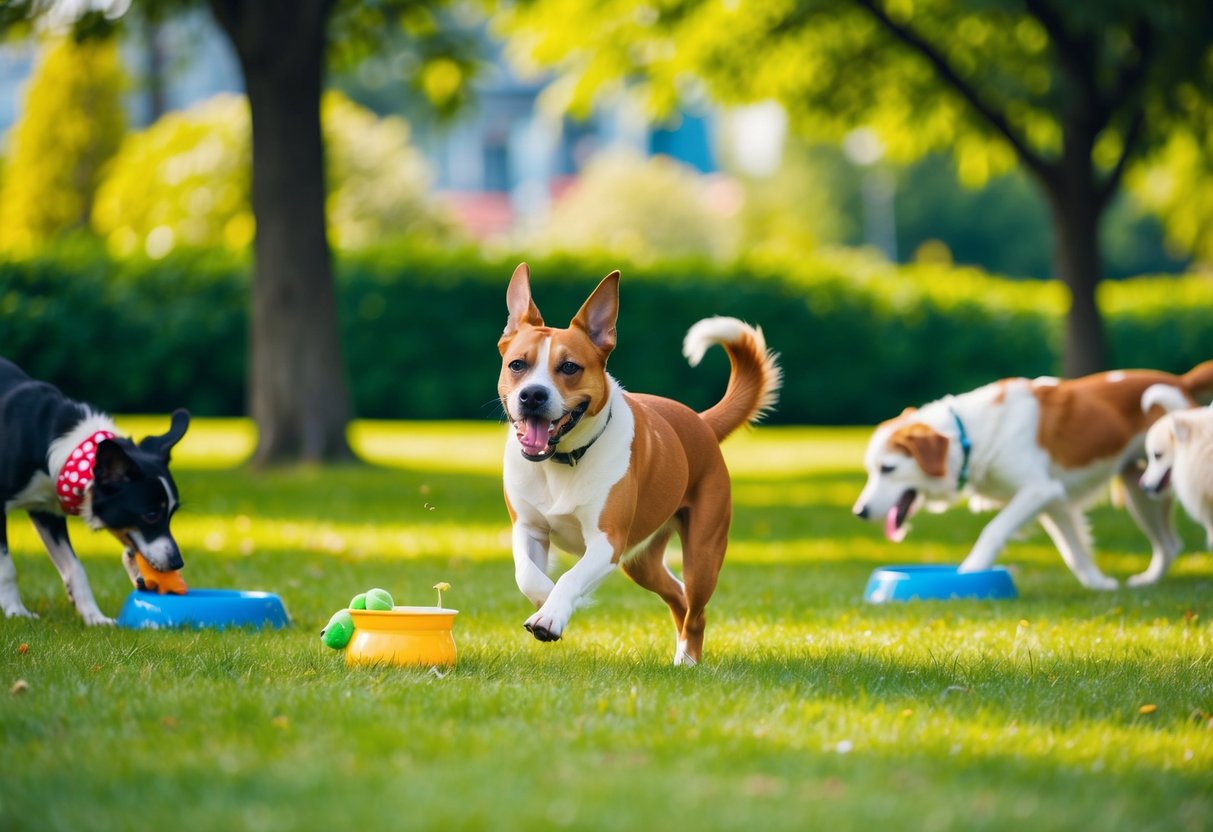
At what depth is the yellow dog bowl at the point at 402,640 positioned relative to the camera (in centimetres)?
542

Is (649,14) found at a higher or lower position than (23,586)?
higher

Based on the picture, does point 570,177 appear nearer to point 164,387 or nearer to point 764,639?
point 164,387

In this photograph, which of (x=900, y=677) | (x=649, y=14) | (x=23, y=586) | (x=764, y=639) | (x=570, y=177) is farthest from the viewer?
(x=570, y=177)

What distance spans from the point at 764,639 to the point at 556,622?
1922 millimetres

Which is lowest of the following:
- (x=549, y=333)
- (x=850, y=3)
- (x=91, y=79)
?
(x=549, y=333)

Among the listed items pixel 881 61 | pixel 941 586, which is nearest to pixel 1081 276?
pixel 881 61

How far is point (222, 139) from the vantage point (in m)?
34.4

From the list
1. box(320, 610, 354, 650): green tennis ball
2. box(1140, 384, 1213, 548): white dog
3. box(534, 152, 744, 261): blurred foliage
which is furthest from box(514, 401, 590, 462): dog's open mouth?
box(534, 152, 744, 261): blurred foliage

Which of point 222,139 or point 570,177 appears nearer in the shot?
point 222,139

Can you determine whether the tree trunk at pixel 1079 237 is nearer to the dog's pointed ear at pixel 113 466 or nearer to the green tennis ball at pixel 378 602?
the green tennis ball at pixel 378 602

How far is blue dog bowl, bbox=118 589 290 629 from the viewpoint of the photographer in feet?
21.3

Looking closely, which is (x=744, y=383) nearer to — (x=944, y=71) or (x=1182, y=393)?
(x=1182, y=393)

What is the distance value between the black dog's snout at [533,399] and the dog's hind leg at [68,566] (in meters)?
2.58

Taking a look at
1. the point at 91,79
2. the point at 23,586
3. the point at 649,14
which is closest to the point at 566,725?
the point at 23,586
